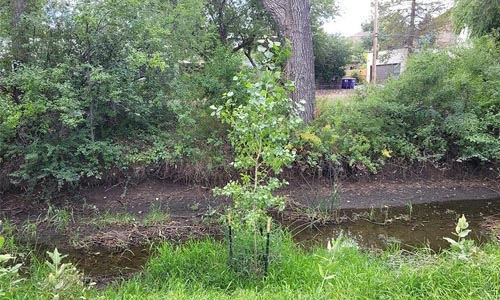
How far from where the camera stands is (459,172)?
5871 millimetres

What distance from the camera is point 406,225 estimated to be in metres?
4.24

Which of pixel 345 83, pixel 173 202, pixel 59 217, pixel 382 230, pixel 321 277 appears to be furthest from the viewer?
pixel 345 83

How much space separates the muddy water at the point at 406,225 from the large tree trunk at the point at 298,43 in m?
2.09

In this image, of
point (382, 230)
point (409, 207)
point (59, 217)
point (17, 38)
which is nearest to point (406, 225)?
point (382, 230)

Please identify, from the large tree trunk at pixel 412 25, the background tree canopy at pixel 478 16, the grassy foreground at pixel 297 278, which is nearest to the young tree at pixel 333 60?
the large tree trunk at pixel 412 25

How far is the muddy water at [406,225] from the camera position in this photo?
3.80 meters

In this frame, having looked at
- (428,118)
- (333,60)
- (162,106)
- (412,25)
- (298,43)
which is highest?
(412,25)

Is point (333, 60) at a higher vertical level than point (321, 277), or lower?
higher

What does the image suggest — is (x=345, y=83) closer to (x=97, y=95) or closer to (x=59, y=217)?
(x=97, y=95)

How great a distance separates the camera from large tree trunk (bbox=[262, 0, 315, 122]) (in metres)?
5.85

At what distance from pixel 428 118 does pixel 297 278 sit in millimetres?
4502

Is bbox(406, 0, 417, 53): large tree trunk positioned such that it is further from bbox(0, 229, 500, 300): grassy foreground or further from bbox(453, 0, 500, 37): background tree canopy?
bbox(0, 229, 500, 300): grassy foreground

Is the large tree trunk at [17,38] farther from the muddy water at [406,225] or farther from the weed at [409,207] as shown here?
the weed at [409,207]

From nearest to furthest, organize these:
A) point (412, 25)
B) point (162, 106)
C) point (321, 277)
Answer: point (321, 277) < point (162, 106) < point (412, 25)
